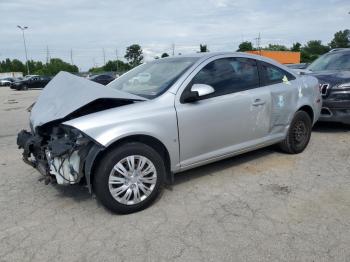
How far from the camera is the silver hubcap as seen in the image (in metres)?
3.50

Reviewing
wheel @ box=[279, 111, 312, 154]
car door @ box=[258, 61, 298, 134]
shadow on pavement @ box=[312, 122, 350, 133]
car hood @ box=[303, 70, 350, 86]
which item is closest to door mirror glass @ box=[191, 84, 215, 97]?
car door @ box=[258, 61, 298, 134]

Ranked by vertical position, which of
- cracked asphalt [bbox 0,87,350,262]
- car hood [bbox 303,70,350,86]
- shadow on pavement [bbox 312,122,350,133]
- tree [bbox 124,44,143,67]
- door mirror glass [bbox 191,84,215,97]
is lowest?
cracked asphalt [bbox 0,87,350,262]

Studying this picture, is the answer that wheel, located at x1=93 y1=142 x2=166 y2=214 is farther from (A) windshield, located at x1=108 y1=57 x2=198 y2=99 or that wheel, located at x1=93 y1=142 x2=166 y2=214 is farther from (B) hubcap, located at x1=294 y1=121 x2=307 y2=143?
(B) hubcap, located at x1=294 y1=121 x2=307 y2=143

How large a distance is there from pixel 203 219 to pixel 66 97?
1.99m

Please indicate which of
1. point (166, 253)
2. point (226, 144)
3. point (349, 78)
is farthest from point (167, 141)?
point (349, 78)

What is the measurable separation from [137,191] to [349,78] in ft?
16.0

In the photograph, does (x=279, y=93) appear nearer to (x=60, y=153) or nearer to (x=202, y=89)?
(x=202, y=89)

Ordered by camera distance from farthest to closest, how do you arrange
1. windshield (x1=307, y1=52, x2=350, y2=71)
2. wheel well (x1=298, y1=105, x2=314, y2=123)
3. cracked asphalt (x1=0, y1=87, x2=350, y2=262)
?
windshield (x1=307, y1=52, x2=350, y2=71) < wheel well (x1=298, y1=105, x2=314, y2=123) < cracked asphalt (x1=0, y1=87, x2=350, y2=262)

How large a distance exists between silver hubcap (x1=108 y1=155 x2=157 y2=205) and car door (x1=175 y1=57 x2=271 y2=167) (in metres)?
0.49

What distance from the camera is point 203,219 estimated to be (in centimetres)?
349

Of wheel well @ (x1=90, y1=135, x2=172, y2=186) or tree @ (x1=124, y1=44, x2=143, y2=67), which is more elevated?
tree @ (x1=124, y1=44, x2=143, y2=67)

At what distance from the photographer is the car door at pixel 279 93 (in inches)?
191

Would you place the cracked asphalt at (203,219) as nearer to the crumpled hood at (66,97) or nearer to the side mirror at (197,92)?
the crumpled hood at (66,97)

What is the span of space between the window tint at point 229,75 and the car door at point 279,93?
191 mm
